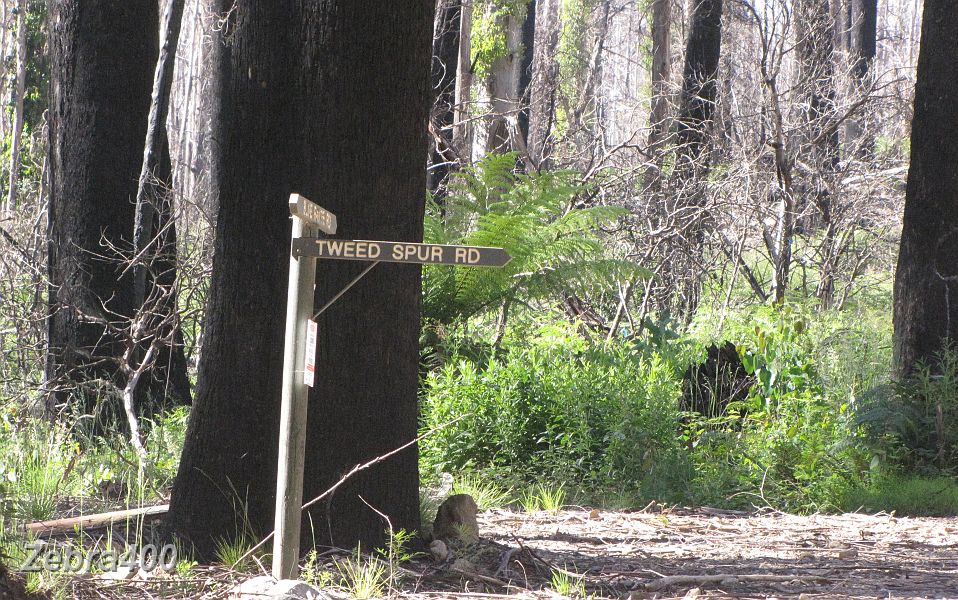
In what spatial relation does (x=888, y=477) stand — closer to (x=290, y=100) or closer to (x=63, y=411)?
(x=290, y=100)

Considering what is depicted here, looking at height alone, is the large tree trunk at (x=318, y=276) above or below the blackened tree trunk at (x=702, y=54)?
below

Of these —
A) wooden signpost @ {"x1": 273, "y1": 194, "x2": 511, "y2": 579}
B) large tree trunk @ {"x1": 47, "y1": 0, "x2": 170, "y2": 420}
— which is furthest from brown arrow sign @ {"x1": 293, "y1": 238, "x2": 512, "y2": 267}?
large tree trunk @ {"x1": 47, "y1": 0, "x2": 170, "y2": 420}

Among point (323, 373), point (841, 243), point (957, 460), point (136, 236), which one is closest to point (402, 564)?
point (323, 373)

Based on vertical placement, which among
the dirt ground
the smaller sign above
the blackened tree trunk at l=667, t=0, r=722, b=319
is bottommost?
the dirt ground

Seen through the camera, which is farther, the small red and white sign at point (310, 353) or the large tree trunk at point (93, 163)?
the large tree trunk at point (93, 163)

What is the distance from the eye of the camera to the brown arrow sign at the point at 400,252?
9.59 ft

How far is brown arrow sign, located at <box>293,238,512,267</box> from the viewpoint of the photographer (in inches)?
115

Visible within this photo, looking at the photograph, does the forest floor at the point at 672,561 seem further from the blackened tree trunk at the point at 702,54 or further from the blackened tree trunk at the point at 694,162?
the blackened tree trunk at the point at 702,54

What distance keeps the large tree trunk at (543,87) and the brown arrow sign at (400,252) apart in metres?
7.62

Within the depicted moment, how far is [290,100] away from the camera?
365 cm

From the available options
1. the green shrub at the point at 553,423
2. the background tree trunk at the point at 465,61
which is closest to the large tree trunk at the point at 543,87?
the background tree trunk at the point at 465,61

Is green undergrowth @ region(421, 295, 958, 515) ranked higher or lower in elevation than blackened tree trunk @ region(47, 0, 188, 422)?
lower

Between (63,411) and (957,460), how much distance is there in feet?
20.2

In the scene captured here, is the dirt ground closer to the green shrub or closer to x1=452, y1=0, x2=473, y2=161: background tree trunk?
the green shrub
